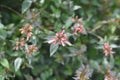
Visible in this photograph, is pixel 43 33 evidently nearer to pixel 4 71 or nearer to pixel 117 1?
pixel 4 71

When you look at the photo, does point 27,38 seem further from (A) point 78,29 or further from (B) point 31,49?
(A) point 78,29

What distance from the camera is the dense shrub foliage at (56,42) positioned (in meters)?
1.41

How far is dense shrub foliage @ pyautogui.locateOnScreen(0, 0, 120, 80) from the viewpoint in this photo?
1413 mm

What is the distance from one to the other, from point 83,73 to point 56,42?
22 centimetres

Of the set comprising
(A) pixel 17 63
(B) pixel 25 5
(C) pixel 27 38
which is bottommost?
(A) pixel 17 63

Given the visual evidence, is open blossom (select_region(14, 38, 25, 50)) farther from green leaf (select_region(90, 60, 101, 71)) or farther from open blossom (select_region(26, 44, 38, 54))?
green leaf (select_region(90, 60, 101, 71))

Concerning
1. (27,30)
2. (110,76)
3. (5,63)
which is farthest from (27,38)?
(110,76)

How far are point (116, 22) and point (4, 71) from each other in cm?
68

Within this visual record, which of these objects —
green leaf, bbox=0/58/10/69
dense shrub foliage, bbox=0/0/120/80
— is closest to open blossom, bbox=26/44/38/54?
dense shrub foliage, bbox=0/0/120/80

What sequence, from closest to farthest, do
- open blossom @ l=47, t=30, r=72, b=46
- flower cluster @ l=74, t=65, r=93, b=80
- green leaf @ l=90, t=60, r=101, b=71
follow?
open blossom @ l=47, t=30, r=72, b=46 < flower cluster @ l=74, t=65, r=93, b=80 < green leaf @ l=90, t=60, r=101, b=71

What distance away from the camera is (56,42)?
4.38 feet

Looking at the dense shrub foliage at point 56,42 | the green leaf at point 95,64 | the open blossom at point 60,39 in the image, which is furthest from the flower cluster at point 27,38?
the green leaf at point 95,64

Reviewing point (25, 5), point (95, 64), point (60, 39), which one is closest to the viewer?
point (60, 39)

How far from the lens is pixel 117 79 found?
1496 millimetres
